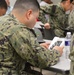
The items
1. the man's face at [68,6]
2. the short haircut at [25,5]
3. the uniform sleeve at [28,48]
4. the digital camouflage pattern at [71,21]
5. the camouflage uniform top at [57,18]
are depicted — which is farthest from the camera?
the camouflage uniform top at [57,18]

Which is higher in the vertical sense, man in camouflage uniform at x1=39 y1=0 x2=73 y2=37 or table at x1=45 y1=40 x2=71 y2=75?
man in camouflage uniform at x1=39 y1=0 x2=73 y2=37

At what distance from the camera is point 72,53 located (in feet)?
5.78

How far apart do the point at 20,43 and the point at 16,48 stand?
0.17 ft

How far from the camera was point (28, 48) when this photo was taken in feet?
6.07

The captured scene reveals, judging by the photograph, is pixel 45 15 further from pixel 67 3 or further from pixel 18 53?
pixel 18 53

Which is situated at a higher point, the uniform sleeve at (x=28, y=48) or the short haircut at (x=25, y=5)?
the short haircut at (x=25, y=5)

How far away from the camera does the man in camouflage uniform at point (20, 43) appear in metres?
1.84

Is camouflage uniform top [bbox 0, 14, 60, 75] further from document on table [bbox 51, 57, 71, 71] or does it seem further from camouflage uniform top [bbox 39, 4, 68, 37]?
camouflage uniform top [bbox 39, 4, 68, 37]

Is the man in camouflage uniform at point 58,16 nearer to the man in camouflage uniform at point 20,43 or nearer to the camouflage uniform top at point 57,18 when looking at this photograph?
the camouflage uniform top at point 57,18

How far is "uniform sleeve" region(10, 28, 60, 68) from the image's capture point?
6.01ft

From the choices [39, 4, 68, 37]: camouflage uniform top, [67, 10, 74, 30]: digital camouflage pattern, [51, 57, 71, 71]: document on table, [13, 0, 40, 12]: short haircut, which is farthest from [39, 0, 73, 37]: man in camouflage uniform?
[13, 0, 40, 12]: short haircut

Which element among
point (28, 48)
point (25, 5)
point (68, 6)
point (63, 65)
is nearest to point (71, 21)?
point (68, 6)

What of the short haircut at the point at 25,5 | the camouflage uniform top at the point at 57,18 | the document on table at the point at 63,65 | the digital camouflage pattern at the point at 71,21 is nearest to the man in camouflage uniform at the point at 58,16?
the camouflage uniform top at the point at 57,18

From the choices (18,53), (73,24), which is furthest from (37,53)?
(73,24)
